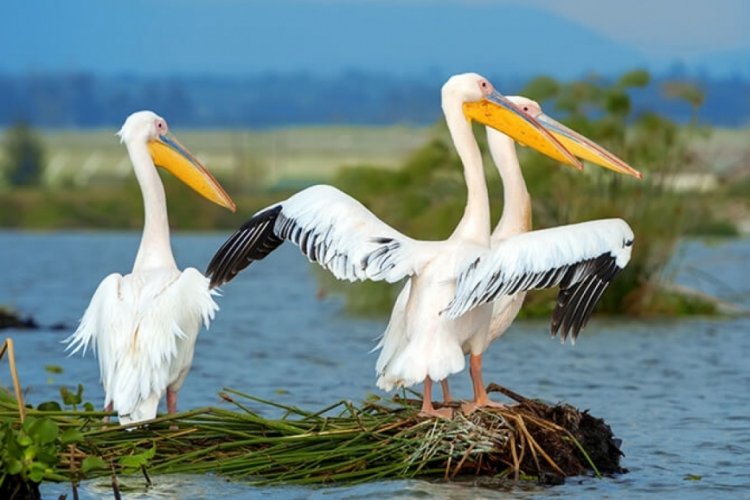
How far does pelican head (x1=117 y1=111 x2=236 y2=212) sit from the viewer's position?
369 inches

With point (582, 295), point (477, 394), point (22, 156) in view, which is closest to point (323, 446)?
point (477, 394)

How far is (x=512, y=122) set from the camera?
30.1 ft

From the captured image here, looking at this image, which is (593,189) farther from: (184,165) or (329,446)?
(329,446)

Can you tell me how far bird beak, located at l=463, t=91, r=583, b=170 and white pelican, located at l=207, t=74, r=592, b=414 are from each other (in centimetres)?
5

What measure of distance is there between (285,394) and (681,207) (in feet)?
20.2

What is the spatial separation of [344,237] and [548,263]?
1.04 meters

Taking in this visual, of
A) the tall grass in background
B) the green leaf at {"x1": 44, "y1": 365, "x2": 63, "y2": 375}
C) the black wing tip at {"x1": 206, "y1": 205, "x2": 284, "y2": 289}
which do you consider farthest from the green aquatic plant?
the tall grass in background

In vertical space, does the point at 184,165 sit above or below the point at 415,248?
above

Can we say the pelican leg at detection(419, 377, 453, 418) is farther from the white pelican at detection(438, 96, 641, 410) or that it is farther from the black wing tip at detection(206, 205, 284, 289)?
the black wing tip at detection(206, 205, 284, 289)

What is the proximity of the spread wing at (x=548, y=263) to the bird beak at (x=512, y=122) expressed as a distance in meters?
0.99

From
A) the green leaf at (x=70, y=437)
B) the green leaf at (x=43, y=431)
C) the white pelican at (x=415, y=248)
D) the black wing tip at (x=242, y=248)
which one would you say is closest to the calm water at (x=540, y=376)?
the green leaf at (x=70, y=437)

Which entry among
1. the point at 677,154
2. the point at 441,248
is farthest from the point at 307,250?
the point at 677,154

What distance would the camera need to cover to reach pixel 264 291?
90.2 ft

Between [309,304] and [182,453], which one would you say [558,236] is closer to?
[182,453]
